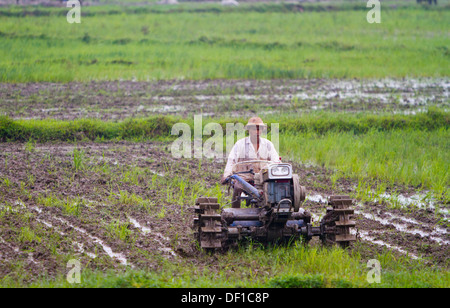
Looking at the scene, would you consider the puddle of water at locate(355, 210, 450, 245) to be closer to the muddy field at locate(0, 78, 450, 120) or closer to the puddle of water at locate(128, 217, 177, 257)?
the puddle of water at locate(128, 217, 177, 257)

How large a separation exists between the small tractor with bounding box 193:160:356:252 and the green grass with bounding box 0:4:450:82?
36.2 ft

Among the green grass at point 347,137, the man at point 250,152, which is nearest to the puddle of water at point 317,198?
the green grass at point 347,137

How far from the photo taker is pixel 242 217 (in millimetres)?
5777

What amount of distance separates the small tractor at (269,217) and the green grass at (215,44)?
11.0 m

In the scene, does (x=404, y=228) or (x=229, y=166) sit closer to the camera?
(x=229, y=166)

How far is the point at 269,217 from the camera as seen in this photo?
5602 mm

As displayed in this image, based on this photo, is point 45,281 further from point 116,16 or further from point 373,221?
point 116,16

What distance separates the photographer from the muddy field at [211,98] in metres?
12.5

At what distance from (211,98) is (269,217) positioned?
881cm
